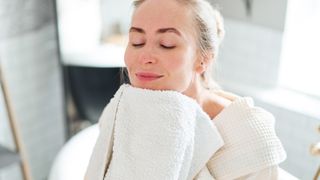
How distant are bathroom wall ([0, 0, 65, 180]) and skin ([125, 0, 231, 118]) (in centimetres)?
105

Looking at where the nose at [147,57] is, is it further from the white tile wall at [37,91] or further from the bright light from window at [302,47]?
the bright light from window at [302,47]

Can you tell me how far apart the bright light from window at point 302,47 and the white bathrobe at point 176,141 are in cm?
101

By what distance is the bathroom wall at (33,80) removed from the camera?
189 centimetres

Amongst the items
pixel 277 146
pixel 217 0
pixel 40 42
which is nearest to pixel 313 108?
pixel 217 0

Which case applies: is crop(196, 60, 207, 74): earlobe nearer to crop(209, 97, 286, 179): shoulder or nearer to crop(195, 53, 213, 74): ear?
crop(195, 53, 213, 74): ear

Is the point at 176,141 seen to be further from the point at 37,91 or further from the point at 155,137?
the point at 37,91

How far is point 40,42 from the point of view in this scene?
2.02 m

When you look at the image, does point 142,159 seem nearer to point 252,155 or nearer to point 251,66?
point 252,155

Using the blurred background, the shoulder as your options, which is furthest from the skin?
the blurred background

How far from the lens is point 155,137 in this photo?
3.11 ft

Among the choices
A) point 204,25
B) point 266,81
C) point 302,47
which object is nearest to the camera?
point 204,25

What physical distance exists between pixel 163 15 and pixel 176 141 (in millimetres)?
296

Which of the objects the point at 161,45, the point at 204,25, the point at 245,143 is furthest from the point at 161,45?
the point at 245,143

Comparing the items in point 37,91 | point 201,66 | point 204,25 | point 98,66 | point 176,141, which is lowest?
point 37,91
